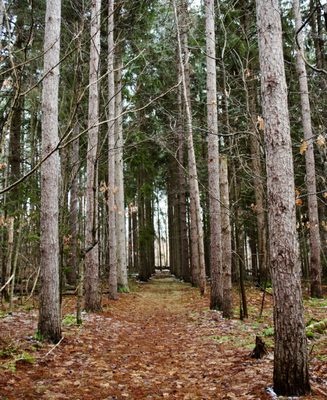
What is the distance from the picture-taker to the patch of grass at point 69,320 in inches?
313

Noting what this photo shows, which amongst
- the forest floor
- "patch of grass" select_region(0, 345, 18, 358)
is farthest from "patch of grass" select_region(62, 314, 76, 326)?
"patch of grass" select_region(0, 345, 18, 358)

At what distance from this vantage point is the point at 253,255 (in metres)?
23.4

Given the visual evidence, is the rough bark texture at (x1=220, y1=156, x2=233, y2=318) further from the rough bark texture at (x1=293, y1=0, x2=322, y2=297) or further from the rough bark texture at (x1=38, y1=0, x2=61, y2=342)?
the rough bark texture at (x1=293, y1=0, x2=322, y2=297)

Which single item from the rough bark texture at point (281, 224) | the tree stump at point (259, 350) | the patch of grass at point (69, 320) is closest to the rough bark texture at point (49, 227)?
the patch of grass at point (69, 320)

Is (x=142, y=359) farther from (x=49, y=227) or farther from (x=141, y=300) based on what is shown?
(x=141, y=300)

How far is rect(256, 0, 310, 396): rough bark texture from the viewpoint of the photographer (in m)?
3.91

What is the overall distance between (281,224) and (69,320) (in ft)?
19.5

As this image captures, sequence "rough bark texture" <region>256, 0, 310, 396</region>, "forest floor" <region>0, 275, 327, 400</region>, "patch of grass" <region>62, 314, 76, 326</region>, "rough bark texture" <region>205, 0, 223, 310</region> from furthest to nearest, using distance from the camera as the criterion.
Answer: "rough bark texture" <region>205, 0, 223, 310</region> < "patch of grass" <region>62, 314, 76, 326</region> < "forest floor" <region>0, 275, 327, 400</region> < "rough bark texture" <region>256, 0, 310, 396</region>

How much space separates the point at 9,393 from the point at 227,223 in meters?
6.14

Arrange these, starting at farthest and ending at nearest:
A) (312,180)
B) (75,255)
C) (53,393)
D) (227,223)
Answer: (75,255)
(312,180)
(227,223)
(53,393)

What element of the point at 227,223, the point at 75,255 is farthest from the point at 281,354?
the point at 75,255

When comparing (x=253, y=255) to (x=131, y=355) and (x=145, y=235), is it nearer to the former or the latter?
(x=145, y=235)

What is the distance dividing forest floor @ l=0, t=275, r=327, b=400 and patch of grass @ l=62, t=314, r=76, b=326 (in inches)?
0.8

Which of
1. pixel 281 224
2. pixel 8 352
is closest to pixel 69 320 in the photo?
pixel 8 352
